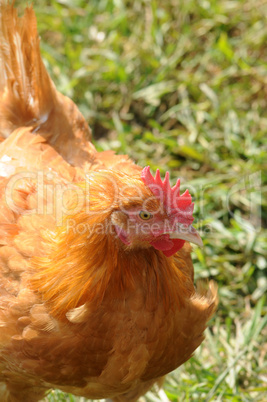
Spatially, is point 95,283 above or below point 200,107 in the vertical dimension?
below

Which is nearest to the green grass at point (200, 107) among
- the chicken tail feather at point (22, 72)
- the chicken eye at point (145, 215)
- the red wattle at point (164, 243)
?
the chicken tail feather at point (22, 72)

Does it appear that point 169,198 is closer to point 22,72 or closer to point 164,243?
point 164,243

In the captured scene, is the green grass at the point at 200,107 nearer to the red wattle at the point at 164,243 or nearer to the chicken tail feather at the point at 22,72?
the chicken tail feather at the point at 22,72

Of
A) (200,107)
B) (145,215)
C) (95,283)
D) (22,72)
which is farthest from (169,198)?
(200,107)

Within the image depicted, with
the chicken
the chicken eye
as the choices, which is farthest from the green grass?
the chicken eye

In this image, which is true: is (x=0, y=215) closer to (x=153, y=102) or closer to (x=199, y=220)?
(x=199, y=220)

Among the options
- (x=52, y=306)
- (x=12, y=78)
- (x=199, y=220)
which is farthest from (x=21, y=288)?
(x=199, y=220)
